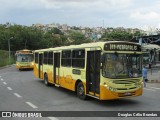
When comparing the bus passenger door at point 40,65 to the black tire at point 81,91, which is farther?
the bus passenger door at point 40,65

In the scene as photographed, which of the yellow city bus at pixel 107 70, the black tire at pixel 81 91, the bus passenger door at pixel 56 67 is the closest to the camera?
the yellow city bus at pixel 107 70

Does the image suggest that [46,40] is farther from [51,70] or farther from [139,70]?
[139,70]

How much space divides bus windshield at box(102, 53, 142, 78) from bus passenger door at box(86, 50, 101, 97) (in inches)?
21.4

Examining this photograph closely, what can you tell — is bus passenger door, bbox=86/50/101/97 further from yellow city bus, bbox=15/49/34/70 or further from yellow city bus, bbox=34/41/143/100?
yellow city bus, bbox=15/49/34/70

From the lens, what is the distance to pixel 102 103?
1360 centimetres

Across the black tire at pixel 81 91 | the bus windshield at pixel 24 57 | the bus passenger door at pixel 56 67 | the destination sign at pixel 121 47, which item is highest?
the destination sign at pixel 121 47

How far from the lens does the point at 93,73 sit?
45.2 ft

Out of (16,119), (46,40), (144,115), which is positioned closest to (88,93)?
(144,115)

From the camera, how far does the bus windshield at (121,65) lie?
12.9 m

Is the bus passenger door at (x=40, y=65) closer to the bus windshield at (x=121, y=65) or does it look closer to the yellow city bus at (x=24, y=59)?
the bus windshield at (x=121, y=65)

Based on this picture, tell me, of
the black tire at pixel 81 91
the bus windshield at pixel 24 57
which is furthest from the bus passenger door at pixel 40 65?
the bus windshield at pixel 24 57

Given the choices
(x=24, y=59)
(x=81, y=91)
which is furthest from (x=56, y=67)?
(x=24, y=59)

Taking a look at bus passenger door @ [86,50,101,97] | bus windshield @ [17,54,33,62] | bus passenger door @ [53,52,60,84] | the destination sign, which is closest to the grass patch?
bus windshield @ [17,54,33,62]

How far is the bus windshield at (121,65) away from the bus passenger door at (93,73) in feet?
1.78
